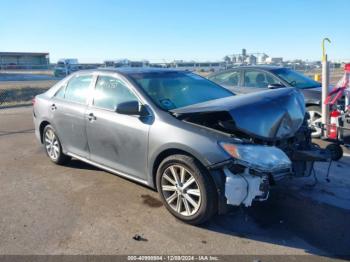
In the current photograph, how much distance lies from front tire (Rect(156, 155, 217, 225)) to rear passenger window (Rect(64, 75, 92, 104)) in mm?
1963

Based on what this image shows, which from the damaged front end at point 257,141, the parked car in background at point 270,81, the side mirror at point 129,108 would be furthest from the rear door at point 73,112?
the parked car in background at point 270,81

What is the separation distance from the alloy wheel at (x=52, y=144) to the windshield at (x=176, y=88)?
203cm

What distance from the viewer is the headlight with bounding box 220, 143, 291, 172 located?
11.6ft

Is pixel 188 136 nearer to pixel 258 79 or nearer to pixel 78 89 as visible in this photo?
pixel 78 89

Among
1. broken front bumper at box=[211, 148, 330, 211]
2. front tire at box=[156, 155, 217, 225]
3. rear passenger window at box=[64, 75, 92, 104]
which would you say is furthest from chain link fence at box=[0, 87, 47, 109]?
broken front bumper at box=[211, 148, 330, 211]

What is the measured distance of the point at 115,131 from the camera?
4621mm

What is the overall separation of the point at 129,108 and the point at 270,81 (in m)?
5.05

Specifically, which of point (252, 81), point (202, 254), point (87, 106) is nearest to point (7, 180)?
point (87, 106)

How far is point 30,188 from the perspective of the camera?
5133mm

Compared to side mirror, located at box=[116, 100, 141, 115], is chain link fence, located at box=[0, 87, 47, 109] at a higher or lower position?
lower

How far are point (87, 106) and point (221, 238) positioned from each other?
8.88 feet

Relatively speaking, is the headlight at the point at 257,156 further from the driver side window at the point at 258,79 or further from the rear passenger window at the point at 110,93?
the driver side window at the point at 258,79

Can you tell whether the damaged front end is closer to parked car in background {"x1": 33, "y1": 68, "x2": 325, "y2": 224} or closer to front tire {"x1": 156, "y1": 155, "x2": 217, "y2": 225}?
parked car in background {"x1": 33, "y1": 68, "x2": 325, "y2": 224}

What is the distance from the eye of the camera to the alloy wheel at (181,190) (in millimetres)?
3836
